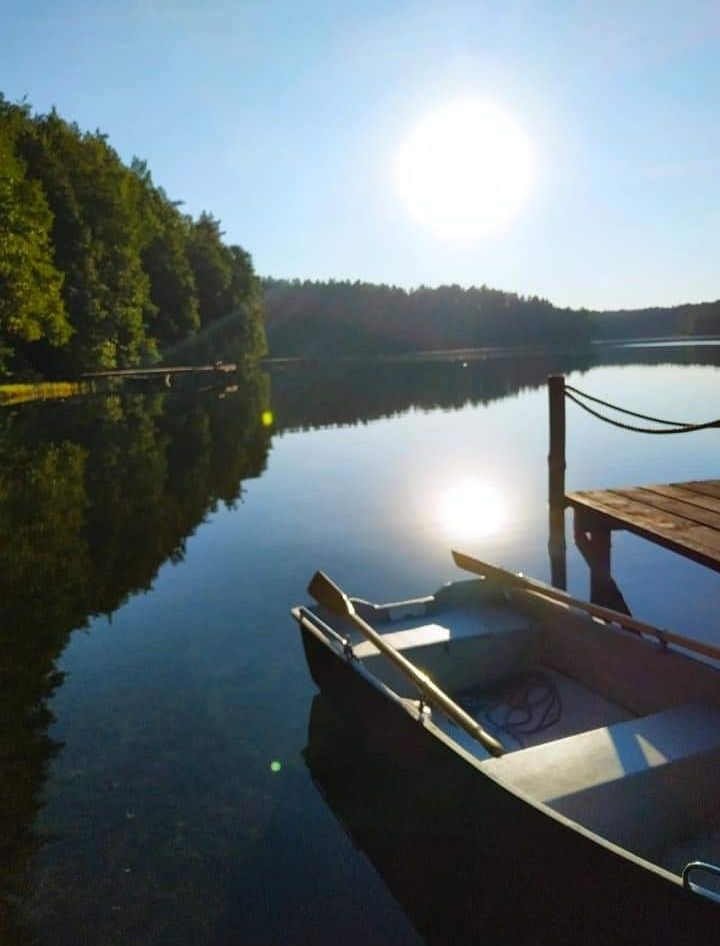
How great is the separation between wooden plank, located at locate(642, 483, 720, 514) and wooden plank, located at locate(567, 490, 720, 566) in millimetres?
607

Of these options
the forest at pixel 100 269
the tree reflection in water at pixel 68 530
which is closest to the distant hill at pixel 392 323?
the forest at pixel 100 269

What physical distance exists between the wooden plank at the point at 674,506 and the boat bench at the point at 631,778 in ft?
15.5

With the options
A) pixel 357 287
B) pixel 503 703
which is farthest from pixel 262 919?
pixel 357 287

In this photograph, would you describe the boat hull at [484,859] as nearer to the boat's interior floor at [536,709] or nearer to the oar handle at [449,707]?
the oar handle at [449,707]

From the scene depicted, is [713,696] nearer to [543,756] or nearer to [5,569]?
[543,756]

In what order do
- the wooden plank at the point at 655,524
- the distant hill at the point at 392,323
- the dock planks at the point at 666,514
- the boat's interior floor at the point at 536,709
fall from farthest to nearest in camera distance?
the distant hill at the point at 392,323, the dock planks at the point at 666,514, the wooden plank at the point at 655,524, the boat's interior floor at the point at 536,709

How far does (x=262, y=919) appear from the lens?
4.94 metres

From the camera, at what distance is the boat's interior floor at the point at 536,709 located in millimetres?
6641

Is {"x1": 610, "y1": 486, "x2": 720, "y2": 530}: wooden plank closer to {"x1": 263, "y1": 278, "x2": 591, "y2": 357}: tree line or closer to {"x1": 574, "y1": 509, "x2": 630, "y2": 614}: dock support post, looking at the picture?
{"x1": 574, "y1": 509, "x2": 630, "y2": 614}: dock support post

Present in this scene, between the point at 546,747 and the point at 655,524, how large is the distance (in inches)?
198

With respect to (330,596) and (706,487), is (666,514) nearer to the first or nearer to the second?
(706,487)

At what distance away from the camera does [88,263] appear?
53.0m

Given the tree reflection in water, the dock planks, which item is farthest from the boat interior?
the tree reflection in water

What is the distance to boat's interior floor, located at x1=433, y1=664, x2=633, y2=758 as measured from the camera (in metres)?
6.64
